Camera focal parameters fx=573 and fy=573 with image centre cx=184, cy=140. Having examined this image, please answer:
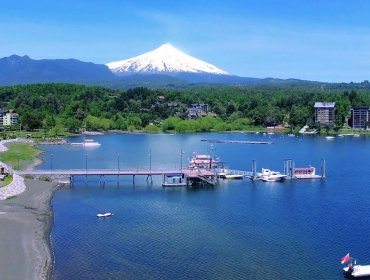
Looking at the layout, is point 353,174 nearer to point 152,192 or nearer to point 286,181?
point 286,181

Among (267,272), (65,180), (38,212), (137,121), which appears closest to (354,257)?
(267,272)

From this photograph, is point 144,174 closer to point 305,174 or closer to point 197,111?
point 305,174

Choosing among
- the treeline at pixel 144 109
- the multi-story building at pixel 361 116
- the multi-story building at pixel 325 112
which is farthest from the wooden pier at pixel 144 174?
the multi-story building at pixel 361 116

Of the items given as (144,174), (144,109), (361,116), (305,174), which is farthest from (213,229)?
(144,109)

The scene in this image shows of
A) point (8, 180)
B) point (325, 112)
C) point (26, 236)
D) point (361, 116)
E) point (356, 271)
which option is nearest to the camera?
point (356, 271)

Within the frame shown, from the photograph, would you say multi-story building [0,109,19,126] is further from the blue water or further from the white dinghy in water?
the white dinghy in water

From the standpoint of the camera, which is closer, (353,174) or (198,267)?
(198,267)

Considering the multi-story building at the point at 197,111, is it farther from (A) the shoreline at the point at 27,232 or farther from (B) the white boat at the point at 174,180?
(A) the shoreline at the point at 27,232
